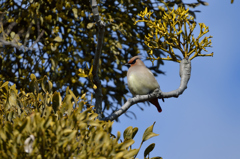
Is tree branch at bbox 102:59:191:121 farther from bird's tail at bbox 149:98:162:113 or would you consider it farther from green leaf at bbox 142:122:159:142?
bird's tail at bbox 149:98:162:113

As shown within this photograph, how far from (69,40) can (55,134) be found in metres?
3.26

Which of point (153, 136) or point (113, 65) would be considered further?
point (113, 65)

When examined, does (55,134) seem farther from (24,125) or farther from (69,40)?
(69,40)

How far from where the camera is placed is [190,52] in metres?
3.81

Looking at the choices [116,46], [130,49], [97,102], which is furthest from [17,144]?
[130,49]

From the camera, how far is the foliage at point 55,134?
236 cm

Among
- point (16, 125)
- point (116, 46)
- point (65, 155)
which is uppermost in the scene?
point (116, 46)

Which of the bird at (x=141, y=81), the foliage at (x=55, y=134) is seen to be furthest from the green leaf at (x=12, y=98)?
the bird at (x=141, y=81)

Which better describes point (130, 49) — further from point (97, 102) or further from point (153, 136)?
point (153, 136)

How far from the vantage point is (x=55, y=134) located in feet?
8.02

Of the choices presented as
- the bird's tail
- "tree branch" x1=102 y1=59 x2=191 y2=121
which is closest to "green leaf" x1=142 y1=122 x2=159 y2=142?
"tree branch" x1=102 y1=59 x2=191 y2=121

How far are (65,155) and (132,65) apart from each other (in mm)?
1980

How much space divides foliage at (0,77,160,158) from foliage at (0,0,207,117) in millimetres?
2463

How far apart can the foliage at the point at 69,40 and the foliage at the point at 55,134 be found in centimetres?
246
